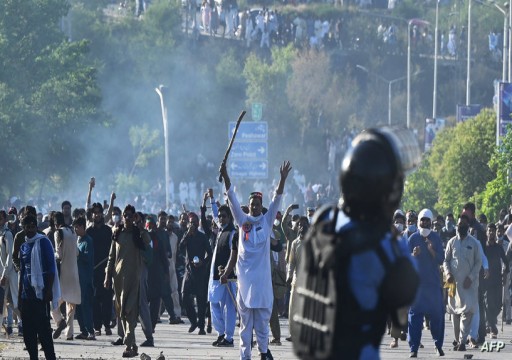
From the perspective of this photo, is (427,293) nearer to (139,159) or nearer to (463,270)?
(463,270)

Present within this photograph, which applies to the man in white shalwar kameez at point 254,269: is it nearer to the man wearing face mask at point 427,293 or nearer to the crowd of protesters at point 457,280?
the crowd of protesters at point 457,280

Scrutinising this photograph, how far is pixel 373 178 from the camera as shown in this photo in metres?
7.07

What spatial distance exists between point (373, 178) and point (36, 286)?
8.58 meters

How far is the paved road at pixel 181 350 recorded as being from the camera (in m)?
17.8

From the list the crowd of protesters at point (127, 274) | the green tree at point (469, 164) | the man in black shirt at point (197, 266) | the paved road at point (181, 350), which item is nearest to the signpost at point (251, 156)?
the green tree at point (469, 164)

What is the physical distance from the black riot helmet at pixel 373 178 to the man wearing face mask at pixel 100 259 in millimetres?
14101

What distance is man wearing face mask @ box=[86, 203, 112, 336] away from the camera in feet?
69.5

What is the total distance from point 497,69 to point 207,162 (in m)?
34.9

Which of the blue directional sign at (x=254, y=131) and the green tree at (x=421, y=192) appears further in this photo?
the green tree at (x=421, y=192)

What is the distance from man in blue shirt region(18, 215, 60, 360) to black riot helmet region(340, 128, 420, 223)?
8.32 metres

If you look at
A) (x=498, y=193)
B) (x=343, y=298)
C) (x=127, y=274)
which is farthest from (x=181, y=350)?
(x=498, y=193)

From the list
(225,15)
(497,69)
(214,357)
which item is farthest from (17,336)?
(497,69)

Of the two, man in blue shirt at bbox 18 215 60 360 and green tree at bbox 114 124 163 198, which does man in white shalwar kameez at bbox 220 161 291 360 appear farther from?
green tree at bbox 114 124 163 198

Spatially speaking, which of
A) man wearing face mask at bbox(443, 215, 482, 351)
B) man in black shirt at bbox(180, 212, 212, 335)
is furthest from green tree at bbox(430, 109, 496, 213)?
man wearing face mask at bbox(443, 215, 482, 351)
